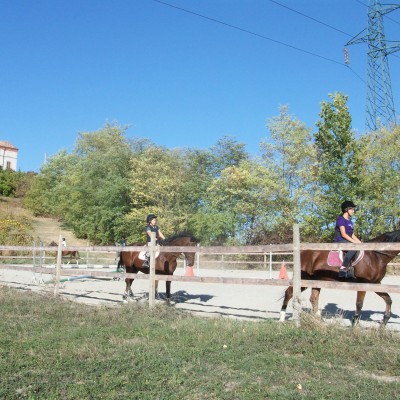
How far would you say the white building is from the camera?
330ft

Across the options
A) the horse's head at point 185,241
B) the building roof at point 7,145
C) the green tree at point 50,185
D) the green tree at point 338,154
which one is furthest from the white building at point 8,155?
the horse's head at point 185,241

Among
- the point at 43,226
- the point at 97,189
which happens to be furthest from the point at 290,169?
the point at 43,226

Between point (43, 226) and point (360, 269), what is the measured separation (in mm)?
56124

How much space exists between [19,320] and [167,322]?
2729 millimetres

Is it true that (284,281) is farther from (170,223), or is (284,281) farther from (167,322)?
(170,223)

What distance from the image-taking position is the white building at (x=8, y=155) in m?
100

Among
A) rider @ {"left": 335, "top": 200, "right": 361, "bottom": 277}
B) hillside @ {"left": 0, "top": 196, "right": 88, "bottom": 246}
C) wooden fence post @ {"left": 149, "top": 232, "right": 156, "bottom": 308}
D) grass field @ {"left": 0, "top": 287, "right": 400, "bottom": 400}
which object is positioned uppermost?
hillside @ {"left": 0, "top": 196, "right": 88, "bottom": 246}

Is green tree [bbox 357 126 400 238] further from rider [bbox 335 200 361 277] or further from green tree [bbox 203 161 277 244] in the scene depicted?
rider [bbox 335 200 361 277]

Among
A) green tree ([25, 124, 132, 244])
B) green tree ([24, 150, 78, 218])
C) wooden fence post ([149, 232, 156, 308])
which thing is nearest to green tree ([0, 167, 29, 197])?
green tree ([24, 150, 78, 218])

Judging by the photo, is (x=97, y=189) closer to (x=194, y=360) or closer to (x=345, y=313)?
Result: (x=345, y=313)

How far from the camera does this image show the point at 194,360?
17.3ft

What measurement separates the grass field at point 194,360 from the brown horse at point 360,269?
1.40 m

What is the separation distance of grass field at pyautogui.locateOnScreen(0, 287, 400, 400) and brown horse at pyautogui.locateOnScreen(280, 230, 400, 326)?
1401 millimetres

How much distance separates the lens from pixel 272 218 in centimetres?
3391
